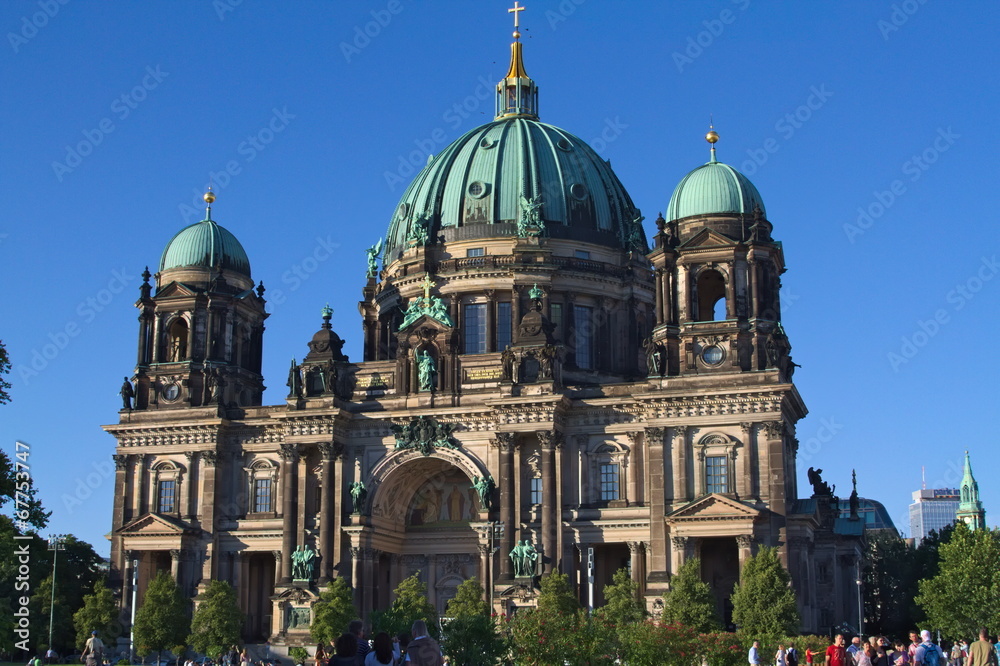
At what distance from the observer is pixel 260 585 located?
8062 centimetres

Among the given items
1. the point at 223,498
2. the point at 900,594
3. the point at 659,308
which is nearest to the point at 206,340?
the point at 223,498

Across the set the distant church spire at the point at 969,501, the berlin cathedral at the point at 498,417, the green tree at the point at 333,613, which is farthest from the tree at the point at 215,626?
the distant church spire at the point at 969,501

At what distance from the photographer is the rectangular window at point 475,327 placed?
277 feet

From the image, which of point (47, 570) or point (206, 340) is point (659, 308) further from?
point (47, 570)

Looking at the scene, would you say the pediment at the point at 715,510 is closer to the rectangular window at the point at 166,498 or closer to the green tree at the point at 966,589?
the green tree at the point at 966,589

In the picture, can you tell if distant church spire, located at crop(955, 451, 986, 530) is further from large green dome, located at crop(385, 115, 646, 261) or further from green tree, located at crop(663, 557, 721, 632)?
green tree, located at crop(663, 557, 721, 632)

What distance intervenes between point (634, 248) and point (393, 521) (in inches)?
958

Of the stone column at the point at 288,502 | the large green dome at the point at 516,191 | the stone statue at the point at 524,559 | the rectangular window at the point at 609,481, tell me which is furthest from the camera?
the large green dome at the point at 516,191

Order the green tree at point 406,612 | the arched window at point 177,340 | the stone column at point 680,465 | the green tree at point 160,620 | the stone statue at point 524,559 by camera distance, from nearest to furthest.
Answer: the green tree at point 406,612
the stone column at point 680,465
the stone statue at point 524,559
the green tree at point 160,620
the arched window at point 177,340

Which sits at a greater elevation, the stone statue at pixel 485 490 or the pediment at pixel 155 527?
the stone statue at pixel 485 490

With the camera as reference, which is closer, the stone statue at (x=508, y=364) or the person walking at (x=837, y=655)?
the person walking at (x=837, y=655)

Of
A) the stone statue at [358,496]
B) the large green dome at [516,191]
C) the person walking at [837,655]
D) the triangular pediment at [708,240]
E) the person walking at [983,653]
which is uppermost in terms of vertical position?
the large green dome at [516,191]

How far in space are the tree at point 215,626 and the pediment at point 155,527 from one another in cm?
561

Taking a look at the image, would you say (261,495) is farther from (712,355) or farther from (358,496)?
(712,355)
